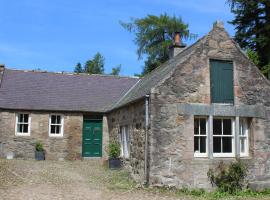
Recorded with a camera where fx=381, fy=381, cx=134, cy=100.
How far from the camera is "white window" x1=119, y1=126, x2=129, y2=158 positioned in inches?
714

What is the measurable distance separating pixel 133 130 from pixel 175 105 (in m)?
2.93

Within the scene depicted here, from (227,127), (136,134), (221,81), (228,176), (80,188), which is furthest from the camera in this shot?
(136,134)

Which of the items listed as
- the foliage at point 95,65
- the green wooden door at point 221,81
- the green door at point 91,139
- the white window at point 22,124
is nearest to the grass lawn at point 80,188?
the green wooden door at point 221,81

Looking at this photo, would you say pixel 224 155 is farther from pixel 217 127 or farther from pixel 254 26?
pixel 254 26

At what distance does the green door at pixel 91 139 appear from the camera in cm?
2338

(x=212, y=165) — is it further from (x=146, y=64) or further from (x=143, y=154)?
(x=146, y=64)

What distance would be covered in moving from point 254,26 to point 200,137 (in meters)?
21.9

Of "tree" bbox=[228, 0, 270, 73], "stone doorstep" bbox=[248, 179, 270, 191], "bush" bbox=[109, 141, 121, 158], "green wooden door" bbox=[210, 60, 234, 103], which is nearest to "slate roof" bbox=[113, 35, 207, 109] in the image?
"green wooden door" bbox=[210, 60, 234, 103]

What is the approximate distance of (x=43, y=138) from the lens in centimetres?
2269

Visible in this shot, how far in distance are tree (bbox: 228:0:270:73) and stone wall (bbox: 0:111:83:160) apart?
56.5 ft

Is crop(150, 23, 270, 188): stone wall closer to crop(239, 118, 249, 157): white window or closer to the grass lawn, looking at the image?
crop(239, 118, 249, 157): white window

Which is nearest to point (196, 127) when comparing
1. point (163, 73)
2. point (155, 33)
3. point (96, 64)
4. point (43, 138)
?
point (163, 73)

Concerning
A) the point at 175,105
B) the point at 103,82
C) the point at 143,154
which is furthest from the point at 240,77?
the point at 103,82

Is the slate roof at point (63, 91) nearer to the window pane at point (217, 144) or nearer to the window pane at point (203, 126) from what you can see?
the window pane at point (203, 126)
